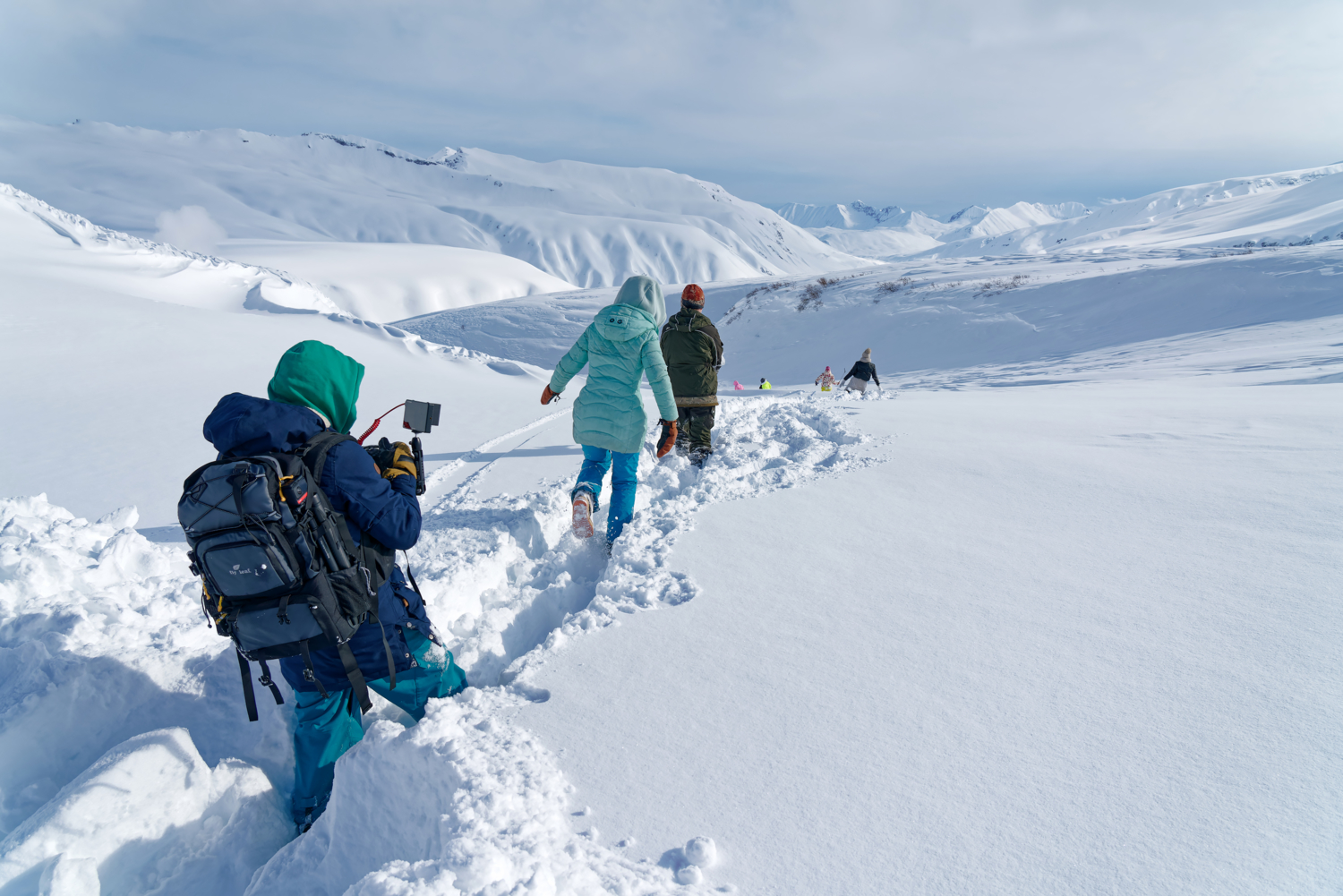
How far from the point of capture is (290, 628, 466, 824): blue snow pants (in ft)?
6.84

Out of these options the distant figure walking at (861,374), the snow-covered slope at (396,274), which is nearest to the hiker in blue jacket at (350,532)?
the distant figure walking at (861,374)

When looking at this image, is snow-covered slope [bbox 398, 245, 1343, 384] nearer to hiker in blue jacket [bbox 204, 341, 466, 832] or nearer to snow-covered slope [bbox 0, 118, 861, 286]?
hiker in blue jacket [bbox 204, 341, 466, 832]

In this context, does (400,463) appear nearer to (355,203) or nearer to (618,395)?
(618,395)

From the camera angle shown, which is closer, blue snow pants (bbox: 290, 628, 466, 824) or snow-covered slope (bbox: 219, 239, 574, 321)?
blue snow pants (bbox: 290, 628, 466, 824)

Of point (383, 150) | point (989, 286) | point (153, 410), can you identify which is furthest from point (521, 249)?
point (153, 410)

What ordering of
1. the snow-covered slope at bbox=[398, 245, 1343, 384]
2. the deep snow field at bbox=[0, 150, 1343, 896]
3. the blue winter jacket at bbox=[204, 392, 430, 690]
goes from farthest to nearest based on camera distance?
the snow-covered slope at bbox=[398, 245, 1343, 384]
the blue winter jacket at bbox=[204, 392, 430, 690]
the deep snow field at bbox=[0, 150, 1343, 896]

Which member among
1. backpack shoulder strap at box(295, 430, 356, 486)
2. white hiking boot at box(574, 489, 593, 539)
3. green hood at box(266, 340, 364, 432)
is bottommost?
white hiking boot at box(574, 489, 593, 539)

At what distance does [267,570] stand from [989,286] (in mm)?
21620

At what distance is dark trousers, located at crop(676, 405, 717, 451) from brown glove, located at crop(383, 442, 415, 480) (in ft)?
10.6

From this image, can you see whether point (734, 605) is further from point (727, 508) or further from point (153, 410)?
point (153, 410)

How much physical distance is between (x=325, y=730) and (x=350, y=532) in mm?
710

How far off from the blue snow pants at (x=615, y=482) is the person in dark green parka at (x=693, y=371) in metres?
1.30

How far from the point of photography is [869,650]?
2373 mm

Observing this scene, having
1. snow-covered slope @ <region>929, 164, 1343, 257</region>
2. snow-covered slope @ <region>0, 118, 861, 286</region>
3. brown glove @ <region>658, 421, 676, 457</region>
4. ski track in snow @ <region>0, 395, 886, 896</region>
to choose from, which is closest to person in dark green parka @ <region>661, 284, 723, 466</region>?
brown glove @ <region>658, 421, 676, 457</region>
